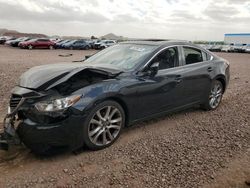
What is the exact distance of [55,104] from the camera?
3.42 metres

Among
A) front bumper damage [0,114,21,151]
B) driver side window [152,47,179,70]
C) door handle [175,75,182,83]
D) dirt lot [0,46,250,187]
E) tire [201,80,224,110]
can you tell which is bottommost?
dirt lot [0,46,250,187]

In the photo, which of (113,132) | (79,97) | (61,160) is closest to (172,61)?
(113,132)

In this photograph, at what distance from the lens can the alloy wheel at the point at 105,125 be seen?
12.5ft

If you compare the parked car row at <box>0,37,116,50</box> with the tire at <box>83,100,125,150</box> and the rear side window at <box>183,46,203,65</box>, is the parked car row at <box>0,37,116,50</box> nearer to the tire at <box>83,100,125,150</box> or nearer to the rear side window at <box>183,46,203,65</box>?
the rear side window at <box>183,46,203,65</box>

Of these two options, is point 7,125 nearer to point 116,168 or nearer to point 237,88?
point 116,168

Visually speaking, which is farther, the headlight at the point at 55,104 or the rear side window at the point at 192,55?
the rear side window at the point at 192,55

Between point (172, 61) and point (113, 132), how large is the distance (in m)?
1.84

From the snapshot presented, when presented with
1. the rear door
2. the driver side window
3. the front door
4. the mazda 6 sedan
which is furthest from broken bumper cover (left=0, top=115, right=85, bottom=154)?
the rear door

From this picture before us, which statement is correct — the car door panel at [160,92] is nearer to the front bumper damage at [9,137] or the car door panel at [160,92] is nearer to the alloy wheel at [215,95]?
the alloy wheel at [215,95]

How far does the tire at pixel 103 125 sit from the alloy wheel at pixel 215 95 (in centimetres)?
274

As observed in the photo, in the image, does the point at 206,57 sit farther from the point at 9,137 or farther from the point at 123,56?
the point at 9,137

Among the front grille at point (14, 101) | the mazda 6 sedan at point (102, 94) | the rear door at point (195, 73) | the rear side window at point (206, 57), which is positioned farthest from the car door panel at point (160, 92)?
the front grille at point (14, 101)

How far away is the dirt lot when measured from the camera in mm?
3176

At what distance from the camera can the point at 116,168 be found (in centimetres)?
347
